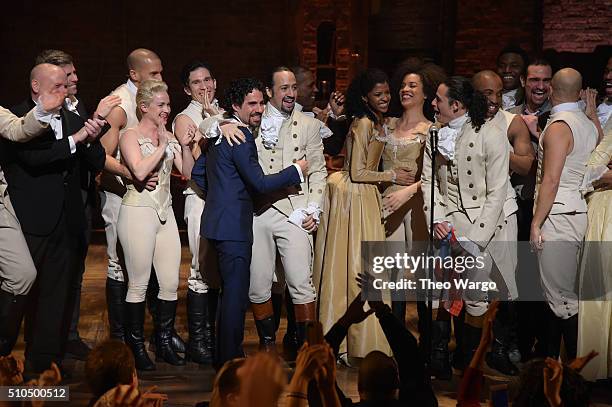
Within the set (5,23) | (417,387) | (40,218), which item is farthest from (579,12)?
(417,387)

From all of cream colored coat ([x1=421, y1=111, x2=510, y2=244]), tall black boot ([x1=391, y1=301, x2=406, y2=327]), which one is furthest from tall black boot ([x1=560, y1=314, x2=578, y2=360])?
tall black boot ([x1=391, y1=301, x2=406, y2=327])

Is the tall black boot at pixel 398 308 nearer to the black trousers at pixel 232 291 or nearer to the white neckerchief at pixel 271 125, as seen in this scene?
the black trousers at pixel 232 291

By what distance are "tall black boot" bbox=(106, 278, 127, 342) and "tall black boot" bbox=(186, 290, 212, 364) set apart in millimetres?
367

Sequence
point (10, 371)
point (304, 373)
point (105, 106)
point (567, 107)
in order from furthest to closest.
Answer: point (567, 107), point (105, 106), point (10, 371), point (304, 373)

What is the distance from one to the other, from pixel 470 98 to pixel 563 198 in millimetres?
709

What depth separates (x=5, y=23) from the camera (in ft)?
34.2

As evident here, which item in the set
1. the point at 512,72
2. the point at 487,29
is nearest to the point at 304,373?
the point at 512,72

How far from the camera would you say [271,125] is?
586 cm

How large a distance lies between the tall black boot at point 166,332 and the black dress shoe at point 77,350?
41 centimetres

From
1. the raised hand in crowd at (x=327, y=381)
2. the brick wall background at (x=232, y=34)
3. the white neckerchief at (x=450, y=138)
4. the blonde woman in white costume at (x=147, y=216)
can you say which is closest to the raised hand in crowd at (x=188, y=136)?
the blonde woman in white costume at (x=147, y=216)

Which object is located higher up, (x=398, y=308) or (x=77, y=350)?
(x=398, y=308)

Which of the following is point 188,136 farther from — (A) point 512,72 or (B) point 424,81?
(A) point 512,72

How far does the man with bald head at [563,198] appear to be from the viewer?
5555mm

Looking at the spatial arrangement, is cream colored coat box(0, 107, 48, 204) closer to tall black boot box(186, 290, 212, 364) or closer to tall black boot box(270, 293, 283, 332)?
tall black boot box(186, 290, 212, 364)
